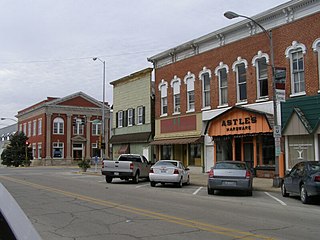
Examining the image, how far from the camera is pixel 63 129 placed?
6712 cm

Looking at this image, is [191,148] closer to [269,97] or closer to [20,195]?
[269,97]

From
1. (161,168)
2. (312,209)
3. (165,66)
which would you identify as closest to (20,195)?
(161,168)

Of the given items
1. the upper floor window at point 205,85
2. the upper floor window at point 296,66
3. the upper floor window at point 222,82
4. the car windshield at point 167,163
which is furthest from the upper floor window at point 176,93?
the car windshield at point 167,163

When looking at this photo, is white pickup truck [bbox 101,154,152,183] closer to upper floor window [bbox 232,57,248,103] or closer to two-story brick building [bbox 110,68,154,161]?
upper floor window [bbox 232,57,248,103]

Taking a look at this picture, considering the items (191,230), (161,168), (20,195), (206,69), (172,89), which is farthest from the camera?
(172,89)

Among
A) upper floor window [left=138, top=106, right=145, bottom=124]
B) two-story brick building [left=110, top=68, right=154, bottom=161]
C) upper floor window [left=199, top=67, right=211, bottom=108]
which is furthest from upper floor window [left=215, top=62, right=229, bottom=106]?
upper floor window [left=138, top=106, right=145, bottom=124]

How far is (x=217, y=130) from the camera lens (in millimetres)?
27266

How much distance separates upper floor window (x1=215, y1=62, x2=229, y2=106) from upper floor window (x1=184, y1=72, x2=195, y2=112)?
2748mm

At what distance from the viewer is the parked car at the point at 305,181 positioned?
42.7 ft

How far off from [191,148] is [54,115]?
133 ft

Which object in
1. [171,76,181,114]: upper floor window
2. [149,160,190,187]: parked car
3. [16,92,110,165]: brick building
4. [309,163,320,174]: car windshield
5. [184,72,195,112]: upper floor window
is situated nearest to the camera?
[309,163,320,174]: car windshield

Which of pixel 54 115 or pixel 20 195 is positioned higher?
pixel 54 115

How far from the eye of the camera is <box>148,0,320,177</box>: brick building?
74.5 ft

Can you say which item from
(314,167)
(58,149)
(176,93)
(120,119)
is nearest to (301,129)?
(314,167)
